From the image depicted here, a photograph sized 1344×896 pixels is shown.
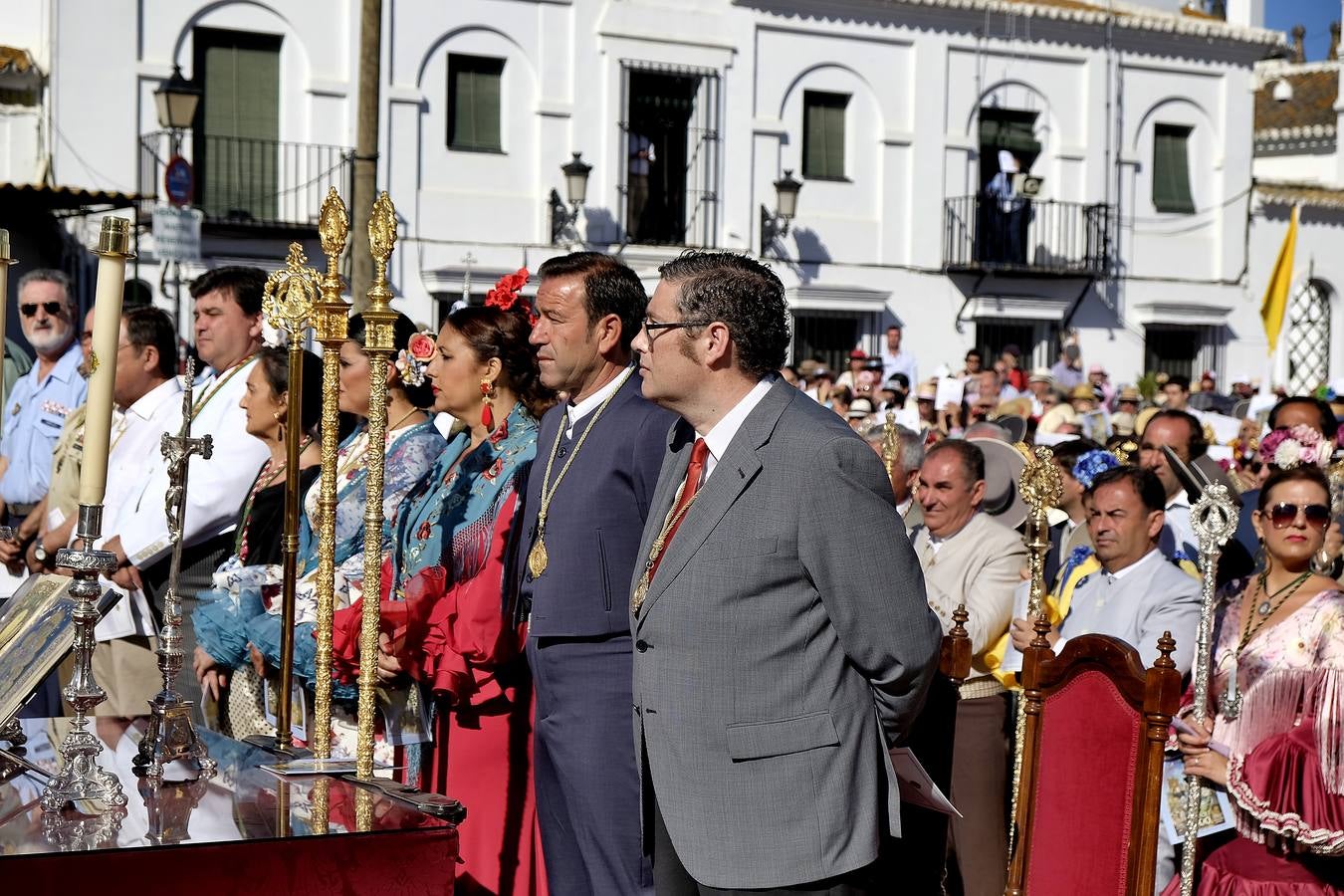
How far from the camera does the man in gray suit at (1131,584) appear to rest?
202 inches

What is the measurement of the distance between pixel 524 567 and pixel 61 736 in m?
1.23

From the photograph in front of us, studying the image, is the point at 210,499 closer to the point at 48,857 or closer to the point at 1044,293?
the point at 48,857

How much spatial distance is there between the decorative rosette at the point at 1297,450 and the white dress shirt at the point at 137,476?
348 cm

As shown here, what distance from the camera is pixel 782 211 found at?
21.4 m

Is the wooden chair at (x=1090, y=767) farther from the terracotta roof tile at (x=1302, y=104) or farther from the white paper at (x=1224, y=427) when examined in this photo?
the terracotta roof tile at (x=1302, y=104)

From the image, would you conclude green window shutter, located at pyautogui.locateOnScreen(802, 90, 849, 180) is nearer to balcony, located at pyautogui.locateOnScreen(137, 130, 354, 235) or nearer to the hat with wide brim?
balcony, located at pyautogui.locateOnScreen(137, 130, 354, 235)

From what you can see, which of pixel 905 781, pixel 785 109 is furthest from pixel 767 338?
pixel 785 109

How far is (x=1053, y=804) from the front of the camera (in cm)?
464

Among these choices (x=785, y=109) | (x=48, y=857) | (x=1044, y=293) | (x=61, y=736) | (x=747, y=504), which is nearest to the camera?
(x=48, y=857)

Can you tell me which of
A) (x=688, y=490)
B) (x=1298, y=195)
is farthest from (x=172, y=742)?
(x=1298, y=195)

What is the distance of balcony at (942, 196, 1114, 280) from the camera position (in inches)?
908

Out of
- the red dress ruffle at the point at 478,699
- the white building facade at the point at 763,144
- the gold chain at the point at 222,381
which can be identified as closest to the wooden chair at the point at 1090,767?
the red dress ruffle at the point at 478,699

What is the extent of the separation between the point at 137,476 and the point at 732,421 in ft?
10.6

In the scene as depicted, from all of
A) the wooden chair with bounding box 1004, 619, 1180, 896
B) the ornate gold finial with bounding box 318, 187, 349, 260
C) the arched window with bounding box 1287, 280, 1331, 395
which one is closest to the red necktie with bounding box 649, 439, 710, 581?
the ornate gold finial with bounding box 318, 187, 349, 260
